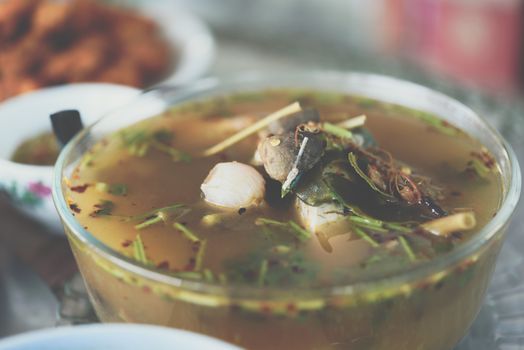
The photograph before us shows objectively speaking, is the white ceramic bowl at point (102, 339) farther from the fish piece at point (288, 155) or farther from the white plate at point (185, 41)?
the white plate at point (185, 41)

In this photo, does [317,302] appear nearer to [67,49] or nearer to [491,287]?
[491,287]

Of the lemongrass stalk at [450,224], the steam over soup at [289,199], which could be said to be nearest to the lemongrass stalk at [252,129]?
the steam over soup at [289,199]

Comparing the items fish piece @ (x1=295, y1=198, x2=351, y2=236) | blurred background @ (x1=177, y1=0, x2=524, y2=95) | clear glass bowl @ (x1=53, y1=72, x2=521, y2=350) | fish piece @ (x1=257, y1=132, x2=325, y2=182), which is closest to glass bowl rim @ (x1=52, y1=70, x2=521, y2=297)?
clear glass bowl @ (x1=53, y1=72, x2=521, y2=350)

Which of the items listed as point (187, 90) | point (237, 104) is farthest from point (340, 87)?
point (187, 90)

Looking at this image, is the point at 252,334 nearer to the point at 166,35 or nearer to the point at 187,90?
the point at 187,90

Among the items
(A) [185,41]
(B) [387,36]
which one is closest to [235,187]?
(A) [185,41]

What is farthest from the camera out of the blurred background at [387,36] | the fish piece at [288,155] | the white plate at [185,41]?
the blurred background at [387,36]
